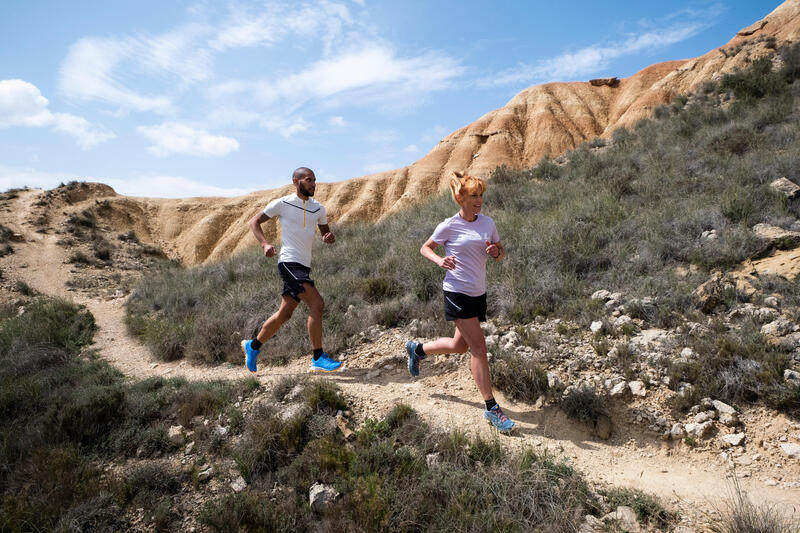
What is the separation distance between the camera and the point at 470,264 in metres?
3.23

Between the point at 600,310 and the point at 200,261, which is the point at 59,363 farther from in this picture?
the point at 200,261

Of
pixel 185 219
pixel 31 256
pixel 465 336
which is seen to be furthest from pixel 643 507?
pixel 185 219

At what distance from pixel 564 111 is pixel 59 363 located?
27.3m

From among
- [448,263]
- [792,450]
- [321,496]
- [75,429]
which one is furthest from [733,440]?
[75,429]

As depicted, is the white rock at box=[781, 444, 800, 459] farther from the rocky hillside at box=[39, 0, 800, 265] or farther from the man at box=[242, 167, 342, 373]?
the rocky hillside at box=[39, 0, 800, 265]

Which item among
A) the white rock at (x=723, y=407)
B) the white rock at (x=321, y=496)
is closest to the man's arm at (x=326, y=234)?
the white rock at (x=321, y=496)

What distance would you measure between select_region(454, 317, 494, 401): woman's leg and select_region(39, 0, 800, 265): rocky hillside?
1855 centimetres

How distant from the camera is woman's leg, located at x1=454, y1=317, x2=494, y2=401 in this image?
10.7 ft

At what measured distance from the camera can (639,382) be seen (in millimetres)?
3590

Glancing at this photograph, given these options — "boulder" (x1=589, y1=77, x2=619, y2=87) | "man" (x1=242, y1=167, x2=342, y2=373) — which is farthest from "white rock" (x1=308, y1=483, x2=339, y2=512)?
"boulder" (x1=589, y1=77, x2=619, y2=87)

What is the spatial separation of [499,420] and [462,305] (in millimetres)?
963

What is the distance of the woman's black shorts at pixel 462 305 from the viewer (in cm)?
→ 323

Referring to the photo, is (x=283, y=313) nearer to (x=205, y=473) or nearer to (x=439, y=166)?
(x=205, y=473)

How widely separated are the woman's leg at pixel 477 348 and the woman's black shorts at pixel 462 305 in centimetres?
5
